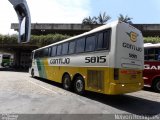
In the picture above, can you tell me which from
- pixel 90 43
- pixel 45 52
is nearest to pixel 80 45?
pixel 90 43

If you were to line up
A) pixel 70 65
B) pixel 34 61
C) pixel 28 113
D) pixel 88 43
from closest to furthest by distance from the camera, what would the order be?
pixel 28 113
pixel 88 43
pixel 70 65
pixel 34 61

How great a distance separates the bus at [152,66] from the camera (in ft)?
44.1

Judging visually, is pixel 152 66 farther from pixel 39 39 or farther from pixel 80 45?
pixel 39 39

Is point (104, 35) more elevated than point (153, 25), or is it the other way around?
point (153, 25)

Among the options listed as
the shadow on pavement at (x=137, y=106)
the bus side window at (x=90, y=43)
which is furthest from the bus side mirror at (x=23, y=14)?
the shadow on pavement at (x=137, y=106)

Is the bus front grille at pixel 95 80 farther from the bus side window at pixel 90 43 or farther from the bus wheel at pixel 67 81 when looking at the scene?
the bus wheel at pixel 67 81

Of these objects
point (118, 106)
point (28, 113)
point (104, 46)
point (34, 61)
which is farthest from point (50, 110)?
point (34, 61)

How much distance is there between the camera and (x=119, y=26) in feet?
31.8

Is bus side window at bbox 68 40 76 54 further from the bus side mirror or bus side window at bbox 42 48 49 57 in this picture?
bus side window at bbox 42 48 49 57

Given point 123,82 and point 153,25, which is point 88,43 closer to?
point 123,82

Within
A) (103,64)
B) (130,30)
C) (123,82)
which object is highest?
(130,30)

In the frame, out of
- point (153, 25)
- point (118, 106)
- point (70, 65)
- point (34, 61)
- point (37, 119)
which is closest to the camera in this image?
point (37, 119)

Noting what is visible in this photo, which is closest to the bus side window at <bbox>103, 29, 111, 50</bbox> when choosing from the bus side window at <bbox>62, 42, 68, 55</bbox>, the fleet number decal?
the fleet number decal

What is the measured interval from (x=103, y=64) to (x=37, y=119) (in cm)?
380
